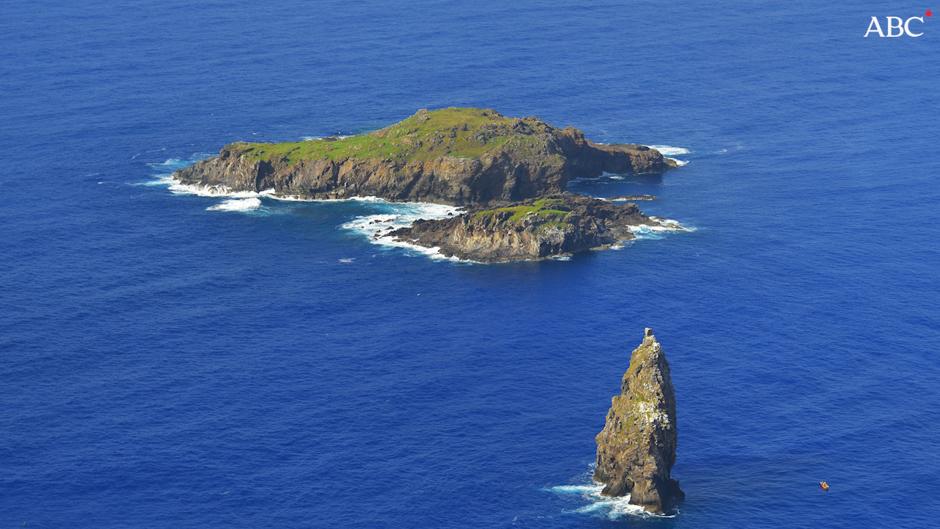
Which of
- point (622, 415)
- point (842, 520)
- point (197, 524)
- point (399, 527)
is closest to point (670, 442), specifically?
point (622, 415)

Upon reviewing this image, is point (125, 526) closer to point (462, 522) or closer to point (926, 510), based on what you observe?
point (462, 522)

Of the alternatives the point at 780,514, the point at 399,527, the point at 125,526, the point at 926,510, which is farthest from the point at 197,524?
the point at 926,510

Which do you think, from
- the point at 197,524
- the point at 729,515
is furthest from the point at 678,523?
the point at 197,524

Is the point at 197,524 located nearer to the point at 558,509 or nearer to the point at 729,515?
the point at 558,509

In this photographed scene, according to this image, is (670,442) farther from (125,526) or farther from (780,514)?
(125,526)

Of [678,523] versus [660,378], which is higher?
[660,378]

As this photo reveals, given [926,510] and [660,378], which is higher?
[660,378]
